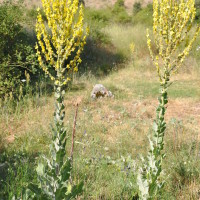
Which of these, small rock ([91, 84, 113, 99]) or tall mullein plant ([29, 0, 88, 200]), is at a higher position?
tall mullein plant ([29, 0, 88, 200])

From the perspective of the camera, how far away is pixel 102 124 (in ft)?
19.1

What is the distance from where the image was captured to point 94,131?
546 centimetres

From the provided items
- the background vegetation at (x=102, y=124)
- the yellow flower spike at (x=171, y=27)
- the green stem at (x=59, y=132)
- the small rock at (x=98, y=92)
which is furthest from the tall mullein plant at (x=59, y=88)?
the small rock at (x=98, y=92)

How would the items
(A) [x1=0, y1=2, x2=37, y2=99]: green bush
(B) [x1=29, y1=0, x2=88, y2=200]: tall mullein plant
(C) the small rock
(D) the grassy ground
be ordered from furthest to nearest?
(C) the small rock → (A) [x1=0, y1=2, x2=37, y2=99]: green bush → (D) the grassy ground → (B) [x1=29, y1=0, x2=88, y2=200]: tall mullein plant

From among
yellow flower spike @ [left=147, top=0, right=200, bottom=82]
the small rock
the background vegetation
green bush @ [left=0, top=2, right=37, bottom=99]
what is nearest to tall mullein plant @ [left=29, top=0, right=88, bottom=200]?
the background vegetation

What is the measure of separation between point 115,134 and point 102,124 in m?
0.55

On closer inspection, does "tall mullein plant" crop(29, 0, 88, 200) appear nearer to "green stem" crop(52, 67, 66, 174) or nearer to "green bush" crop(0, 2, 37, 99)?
"green stem" crop(52, 67, 66, 174)

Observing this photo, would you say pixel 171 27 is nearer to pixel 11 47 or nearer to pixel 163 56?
pixel 163 56

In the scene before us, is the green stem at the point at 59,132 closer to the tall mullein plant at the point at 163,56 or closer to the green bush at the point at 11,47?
the tall mullein plant at the point at 163,56

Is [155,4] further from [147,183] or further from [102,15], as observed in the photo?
[102,15]

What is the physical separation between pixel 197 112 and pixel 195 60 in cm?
576

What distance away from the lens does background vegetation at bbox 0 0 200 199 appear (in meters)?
3.21

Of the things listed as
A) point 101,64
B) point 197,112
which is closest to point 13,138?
point 197,112

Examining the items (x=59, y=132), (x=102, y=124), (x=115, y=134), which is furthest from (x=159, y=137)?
(x=102, y=124)
